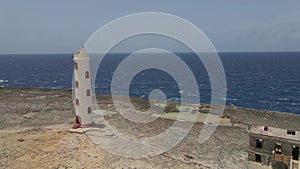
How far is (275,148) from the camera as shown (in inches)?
718

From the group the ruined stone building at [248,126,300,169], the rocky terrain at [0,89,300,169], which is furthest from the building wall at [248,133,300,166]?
the rocky terrain at [0,89,300,169]

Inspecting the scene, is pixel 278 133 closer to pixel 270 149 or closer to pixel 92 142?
pixel 270 149

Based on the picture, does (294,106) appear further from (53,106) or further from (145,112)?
(53,106)

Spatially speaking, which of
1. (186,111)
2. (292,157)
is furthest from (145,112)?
(292,157)

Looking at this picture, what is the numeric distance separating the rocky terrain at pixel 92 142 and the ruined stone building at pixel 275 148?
769mm

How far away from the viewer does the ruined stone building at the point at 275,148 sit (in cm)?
1755

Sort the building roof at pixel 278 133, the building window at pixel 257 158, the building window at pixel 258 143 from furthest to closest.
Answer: the building window at pixel 257 158, the building window at pixel 258 143, the building roof at pixel 278 133

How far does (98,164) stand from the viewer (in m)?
16.6

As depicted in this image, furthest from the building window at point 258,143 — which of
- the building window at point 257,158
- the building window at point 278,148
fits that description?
the building window at point 278,148

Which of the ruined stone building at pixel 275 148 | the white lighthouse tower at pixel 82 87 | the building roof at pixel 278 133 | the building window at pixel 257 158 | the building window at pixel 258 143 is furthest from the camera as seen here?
the white lighthouse tower at pixel 82 87

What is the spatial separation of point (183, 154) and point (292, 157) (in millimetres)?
6784

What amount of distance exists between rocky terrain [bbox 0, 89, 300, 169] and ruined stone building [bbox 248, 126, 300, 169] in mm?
769

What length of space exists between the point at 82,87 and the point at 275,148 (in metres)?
13.9

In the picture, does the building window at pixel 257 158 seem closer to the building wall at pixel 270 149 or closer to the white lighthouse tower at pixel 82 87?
the building wall at pixel 270 149
